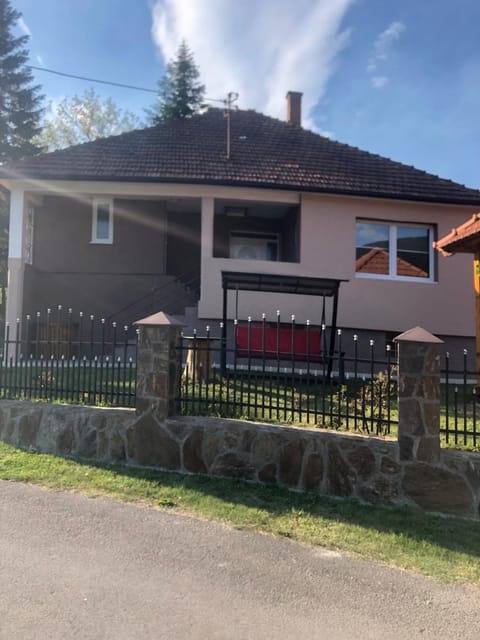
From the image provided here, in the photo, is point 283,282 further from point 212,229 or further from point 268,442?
point 268,442

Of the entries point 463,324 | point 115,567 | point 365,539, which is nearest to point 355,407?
point 365,539

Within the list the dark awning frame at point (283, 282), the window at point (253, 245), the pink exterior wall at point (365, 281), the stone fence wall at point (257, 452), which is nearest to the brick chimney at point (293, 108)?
the window at point (253, 245)

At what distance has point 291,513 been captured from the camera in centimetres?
444

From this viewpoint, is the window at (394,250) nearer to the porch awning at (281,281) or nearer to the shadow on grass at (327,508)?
the porch awning at (281,281)

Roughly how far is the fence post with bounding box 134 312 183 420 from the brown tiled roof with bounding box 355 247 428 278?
7.38m

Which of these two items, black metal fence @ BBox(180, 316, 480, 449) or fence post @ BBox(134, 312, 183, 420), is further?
fence post @ BBox(134, 312, 183, 420)

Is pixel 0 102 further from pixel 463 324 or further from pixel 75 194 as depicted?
pixel 463 324

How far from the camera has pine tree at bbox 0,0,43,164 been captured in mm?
24453

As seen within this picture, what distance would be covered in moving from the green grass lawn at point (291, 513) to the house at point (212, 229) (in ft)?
20.1

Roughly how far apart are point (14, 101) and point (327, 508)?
27387 millimetres

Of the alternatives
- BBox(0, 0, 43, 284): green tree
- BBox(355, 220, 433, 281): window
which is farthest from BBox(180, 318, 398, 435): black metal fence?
BBox(0, 0, 43, 284): green tree

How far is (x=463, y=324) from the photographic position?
11695 mm

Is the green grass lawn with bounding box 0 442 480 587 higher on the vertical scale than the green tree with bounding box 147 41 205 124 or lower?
lower

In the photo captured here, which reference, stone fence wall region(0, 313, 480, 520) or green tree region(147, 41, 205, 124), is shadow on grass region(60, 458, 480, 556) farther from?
green tree region(147, 41, 205, 124)
